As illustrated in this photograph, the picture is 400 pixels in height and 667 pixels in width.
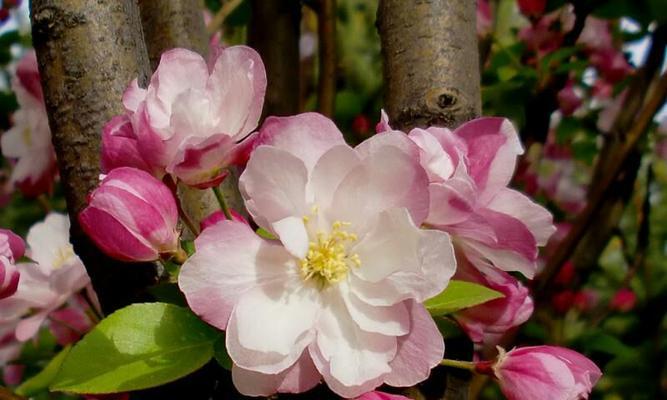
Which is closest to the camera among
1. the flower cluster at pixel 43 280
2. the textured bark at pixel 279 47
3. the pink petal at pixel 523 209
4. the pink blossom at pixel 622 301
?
the pink petal at pixel 523 209

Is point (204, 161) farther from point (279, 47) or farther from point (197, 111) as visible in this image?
point (279, 47)

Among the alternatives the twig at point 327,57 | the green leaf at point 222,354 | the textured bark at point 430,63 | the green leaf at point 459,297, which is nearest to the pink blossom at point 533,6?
the twig at point 327,57

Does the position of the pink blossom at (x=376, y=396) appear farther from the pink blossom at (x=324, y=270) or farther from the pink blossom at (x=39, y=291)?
the pink blossom at (x=39, y=291)

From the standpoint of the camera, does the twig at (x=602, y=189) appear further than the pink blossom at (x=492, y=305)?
Yes

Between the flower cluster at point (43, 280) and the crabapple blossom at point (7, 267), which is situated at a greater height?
the crabapple blossom at point (7, 267)

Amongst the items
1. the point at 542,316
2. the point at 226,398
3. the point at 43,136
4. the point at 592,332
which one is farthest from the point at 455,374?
the point at 542,316

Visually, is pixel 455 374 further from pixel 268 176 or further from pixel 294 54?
pixel 294 54

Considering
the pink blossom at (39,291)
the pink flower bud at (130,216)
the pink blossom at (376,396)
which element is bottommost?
the pink blossom at (39,291)
